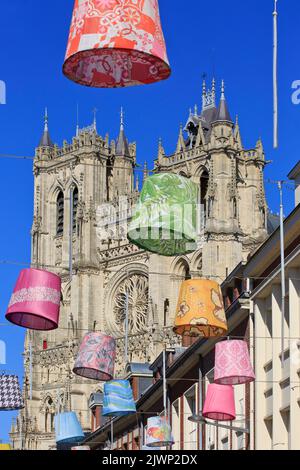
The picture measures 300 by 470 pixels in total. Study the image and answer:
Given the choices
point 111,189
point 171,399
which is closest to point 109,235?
point 111,189

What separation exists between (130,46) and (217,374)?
1084 centimetres

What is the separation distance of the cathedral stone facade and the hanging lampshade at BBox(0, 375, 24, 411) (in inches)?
1826

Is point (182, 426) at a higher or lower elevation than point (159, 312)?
lower

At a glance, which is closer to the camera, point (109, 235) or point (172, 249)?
point (172, 249)

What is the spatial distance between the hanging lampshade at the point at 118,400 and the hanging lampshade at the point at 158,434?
507 millimetres

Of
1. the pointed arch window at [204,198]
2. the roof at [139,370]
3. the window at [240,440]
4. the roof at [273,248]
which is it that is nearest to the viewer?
the roof at [273,248]

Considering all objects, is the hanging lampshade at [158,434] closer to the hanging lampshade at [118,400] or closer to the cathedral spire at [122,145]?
the hanging lampshade at [118,400]

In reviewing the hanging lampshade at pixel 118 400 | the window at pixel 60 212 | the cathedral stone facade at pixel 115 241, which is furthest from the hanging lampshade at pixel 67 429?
the window at pixel 60 212

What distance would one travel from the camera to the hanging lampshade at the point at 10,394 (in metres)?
31.1

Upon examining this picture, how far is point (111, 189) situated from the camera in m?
93.6

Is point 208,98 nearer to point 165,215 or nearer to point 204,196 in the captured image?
point 204,196
